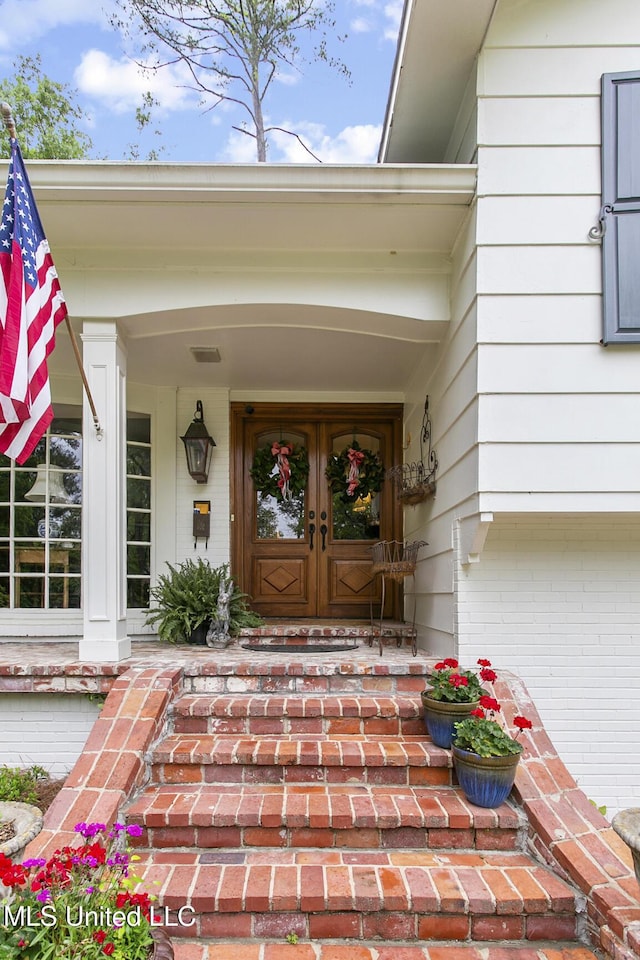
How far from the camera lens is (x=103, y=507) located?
10.8ft

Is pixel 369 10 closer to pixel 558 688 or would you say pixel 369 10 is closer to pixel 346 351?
pixel 346 351

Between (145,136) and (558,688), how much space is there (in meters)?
9.93

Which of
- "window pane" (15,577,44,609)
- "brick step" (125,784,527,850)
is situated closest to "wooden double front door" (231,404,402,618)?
"window pane" (15,577,44,609)

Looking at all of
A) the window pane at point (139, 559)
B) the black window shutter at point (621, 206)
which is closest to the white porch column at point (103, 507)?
the window pane at point (139, 559)

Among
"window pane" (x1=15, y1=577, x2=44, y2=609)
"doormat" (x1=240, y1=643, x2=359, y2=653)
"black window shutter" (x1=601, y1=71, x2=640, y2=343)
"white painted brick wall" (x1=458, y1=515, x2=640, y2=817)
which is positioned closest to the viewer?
"black window shutter" (x1=601, y1=71, x2=640, y2=343)

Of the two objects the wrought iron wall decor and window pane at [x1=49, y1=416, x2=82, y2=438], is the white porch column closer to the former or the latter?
window pane at [x1=49, y1=416, x2=82, y2=438]

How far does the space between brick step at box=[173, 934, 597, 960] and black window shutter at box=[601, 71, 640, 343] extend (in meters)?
2.54

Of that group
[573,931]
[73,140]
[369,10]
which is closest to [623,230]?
[573,931]

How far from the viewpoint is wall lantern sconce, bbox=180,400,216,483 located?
4945 millimetres

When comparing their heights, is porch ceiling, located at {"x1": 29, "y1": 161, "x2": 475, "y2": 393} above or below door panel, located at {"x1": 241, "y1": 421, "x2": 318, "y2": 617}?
above

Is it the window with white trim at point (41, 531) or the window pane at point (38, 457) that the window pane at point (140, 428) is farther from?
the window pane at point (38, 457)

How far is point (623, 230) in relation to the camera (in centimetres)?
295

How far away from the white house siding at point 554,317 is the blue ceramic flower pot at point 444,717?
1.96ft

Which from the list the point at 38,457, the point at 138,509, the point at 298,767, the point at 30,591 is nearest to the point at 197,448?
the point at 138,509
